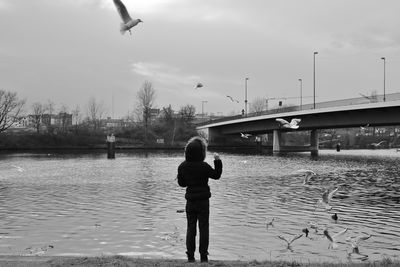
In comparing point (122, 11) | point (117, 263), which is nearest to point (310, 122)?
point (122, 11)

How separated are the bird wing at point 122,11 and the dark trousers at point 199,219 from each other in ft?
14.0

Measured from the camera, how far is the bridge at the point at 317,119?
222 feet

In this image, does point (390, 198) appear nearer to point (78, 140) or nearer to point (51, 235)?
point (51, 235)

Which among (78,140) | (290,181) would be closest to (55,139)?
(78,140)

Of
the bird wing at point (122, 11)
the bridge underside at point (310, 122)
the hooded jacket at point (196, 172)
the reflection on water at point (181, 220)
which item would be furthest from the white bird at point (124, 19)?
the bridge underside at point (310, 122)

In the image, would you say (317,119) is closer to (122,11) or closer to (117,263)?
(122,11)

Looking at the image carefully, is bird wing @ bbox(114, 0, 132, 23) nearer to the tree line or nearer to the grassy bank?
the grassy bank

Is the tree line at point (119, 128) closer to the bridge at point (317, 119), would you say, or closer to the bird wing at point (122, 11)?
the bridge at point (317, 119)

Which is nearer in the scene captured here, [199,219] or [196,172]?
[196,172]

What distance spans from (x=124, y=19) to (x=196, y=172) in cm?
384

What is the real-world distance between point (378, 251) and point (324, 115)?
72444 mm

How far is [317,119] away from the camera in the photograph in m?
86.4

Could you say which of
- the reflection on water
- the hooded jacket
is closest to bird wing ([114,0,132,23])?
the hooded jacket

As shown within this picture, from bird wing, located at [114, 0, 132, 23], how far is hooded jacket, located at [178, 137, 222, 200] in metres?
3.26
